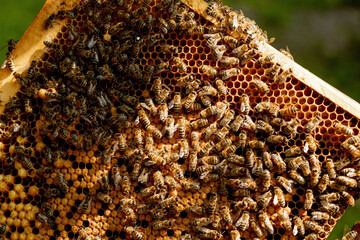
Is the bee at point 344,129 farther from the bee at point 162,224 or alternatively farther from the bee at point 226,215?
the bee at point 162,224

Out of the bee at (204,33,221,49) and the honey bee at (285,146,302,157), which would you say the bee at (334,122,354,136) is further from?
the bee at (204,33,221,49)

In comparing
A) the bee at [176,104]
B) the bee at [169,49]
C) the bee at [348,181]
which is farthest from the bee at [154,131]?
the bee at [348,181]

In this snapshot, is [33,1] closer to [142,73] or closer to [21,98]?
[21,98]

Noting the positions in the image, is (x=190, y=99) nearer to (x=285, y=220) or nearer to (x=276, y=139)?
(x=276, y=139)

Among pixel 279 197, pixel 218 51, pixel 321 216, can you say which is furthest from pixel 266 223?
pixel 218 51

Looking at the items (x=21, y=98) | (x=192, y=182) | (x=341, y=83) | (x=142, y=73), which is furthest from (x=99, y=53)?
(x=341, y=83)
